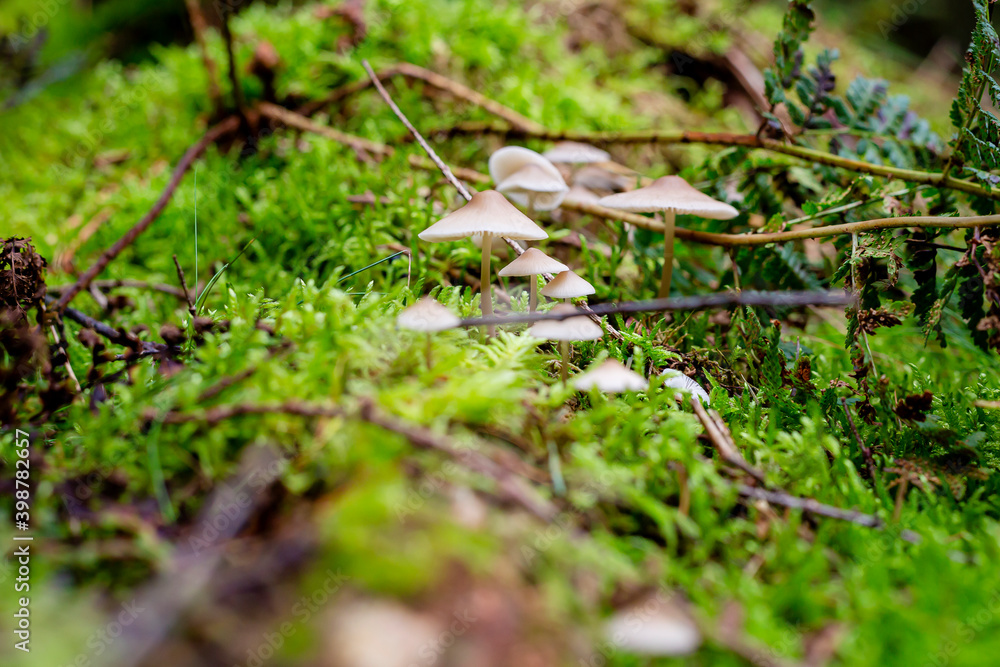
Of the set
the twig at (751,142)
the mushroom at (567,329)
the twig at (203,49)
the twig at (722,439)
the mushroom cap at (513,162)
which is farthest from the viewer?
the twig at (203,49)

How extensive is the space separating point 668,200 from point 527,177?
0.52 m

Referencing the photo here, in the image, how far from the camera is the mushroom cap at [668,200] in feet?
6.61

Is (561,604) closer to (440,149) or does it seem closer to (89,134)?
(440,149)

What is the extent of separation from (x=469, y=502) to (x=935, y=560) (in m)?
0.96

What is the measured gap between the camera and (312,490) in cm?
108

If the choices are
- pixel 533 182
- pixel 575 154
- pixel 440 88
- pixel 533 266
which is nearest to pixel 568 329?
pixel 533 266

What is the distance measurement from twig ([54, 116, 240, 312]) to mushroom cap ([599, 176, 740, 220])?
5.88 ft

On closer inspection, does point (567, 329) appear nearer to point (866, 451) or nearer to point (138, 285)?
point (866, 451)

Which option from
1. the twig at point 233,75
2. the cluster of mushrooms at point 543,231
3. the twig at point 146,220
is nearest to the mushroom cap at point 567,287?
the cluster of mushrooms at point 543,231

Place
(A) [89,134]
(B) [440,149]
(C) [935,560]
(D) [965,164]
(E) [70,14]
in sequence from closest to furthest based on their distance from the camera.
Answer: (C) [935,560] < (D) [965,164] < (B) [440,149] < (A) [89,134] < (E) [70,14]

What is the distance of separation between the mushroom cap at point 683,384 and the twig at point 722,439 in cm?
4

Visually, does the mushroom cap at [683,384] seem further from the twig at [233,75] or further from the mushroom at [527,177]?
the twig at [233,75]

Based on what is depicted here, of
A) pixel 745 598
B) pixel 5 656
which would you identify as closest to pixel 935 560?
pixel 745 598

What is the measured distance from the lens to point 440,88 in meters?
3.21
